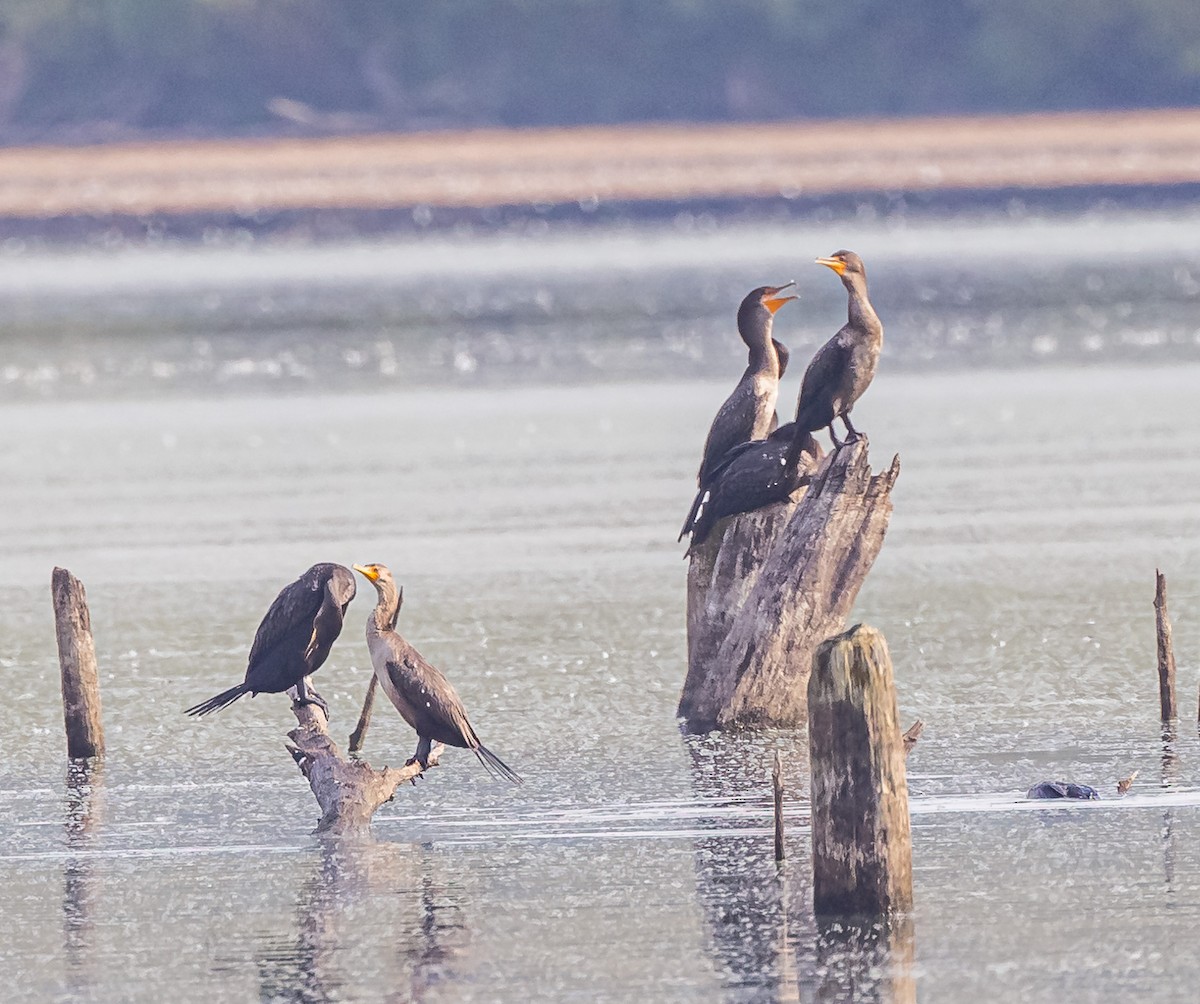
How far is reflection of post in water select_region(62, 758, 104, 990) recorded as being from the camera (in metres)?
8.55

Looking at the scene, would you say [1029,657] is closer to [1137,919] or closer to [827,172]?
[1137,919]

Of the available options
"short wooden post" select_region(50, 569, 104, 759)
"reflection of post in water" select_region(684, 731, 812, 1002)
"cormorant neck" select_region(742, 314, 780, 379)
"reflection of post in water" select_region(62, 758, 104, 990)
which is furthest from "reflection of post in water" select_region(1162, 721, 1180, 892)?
"short wooden post" select_region(50, 569, 104, 759)

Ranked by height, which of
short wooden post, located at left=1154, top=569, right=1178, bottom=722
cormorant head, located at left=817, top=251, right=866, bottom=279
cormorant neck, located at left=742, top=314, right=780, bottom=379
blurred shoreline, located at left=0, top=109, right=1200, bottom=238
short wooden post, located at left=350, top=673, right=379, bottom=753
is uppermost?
blurred shoreline, located at left=0, top=109, right=1200, bottom=238

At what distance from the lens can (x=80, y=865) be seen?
31.5 ft

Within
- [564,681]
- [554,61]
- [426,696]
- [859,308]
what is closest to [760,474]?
[859,308]

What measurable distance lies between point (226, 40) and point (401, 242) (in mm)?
16929

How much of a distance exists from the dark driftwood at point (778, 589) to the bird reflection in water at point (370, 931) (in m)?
2.11

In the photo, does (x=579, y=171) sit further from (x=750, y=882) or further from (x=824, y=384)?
(x=750, y=882)

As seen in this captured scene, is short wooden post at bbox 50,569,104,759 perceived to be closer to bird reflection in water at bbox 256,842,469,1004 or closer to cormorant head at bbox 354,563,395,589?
cormorant head at bbox 354,563,395,589

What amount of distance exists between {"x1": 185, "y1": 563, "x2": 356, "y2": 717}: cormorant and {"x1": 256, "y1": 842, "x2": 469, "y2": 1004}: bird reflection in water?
991 millimetres

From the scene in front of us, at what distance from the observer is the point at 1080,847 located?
9.29 m

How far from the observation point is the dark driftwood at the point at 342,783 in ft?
32.1

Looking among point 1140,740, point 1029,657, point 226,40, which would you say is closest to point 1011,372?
point 1029,657

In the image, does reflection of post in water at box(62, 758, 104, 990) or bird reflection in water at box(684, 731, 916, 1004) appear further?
reflection of post in water at box(62, 758, 104, 990)
